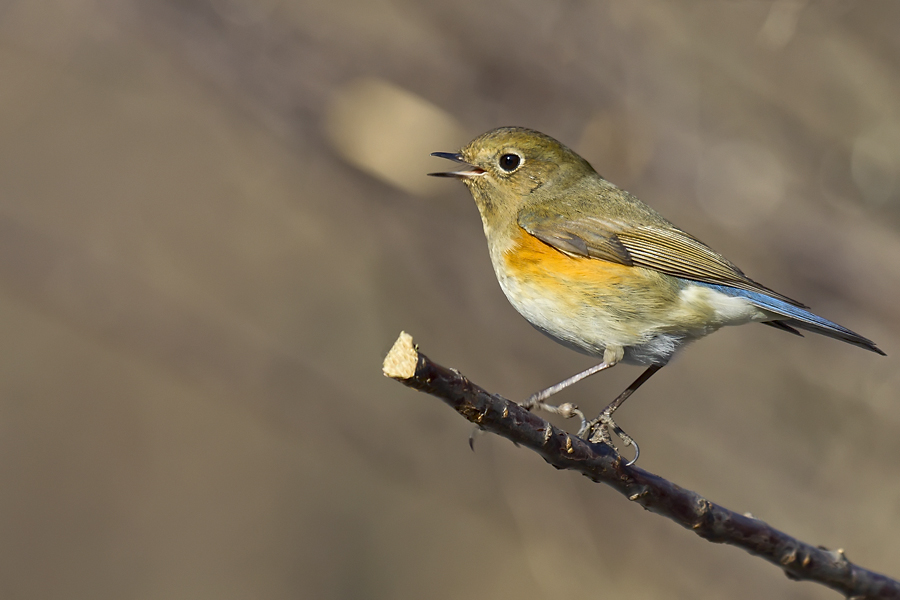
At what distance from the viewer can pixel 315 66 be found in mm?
4699

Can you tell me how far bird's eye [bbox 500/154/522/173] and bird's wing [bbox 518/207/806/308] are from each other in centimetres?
32

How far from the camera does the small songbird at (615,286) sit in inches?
130

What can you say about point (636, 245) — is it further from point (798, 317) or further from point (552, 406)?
point (552, 406)

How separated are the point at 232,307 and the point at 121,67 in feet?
6.13

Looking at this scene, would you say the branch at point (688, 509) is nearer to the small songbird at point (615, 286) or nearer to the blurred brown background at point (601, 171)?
the small songbird at point (615, 286)

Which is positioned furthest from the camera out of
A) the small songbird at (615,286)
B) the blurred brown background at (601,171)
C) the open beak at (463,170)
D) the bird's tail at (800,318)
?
the blurred brown background at (601,171)

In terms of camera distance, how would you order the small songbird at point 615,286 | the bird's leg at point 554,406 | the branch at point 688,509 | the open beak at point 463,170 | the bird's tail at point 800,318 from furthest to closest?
the open beak at point 463,170 → the small songbird at point 615,286 → the bird's tail at point 800,318 → the bird's leg at point 554,406 → the branch at point 688,509

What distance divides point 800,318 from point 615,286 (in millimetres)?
700

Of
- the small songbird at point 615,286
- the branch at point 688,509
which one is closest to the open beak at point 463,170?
the small songbird at point 615,286

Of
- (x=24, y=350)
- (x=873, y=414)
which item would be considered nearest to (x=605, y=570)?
(x=873, y=414)

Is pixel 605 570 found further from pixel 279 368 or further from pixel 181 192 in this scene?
pixel 181 192

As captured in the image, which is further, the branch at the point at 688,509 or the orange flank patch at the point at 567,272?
the orange flank patch at the point at 567,272

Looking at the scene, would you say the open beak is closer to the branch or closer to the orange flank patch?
the orange flank patch

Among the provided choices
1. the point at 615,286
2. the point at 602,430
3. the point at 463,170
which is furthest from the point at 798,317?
the point at 463,170
